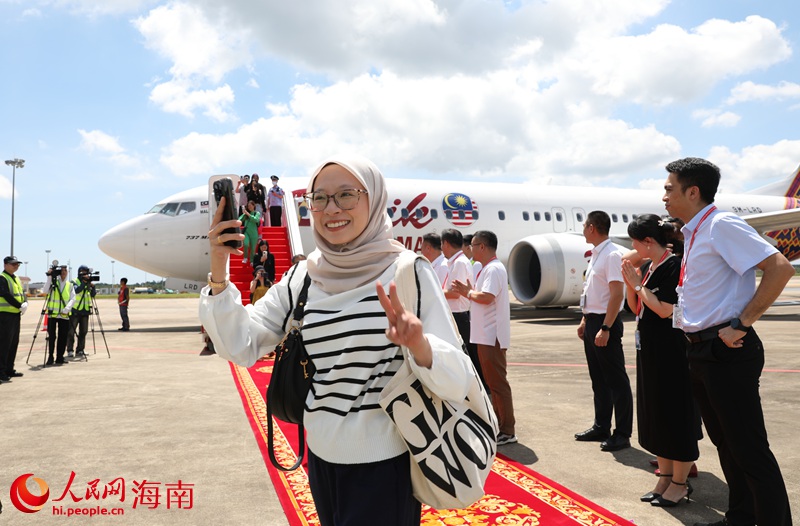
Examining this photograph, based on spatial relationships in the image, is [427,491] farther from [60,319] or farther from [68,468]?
[60,319]

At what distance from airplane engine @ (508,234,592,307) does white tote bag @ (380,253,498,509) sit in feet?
39.1

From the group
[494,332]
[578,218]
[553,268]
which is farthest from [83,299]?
[578,218]

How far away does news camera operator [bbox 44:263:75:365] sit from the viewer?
8766 mm

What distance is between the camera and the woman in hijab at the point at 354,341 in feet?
5.05

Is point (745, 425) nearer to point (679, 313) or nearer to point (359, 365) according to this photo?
point (679, 313)

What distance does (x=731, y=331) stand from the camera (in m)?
2.62

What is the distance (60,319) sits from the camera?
29.2ft

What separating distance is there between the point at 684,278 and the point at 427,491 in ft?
6.50

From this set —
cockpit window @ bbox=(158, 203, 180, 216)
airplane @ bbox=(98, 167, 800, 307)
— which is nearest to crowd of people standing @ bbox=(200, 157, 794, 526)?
airplane @ bbox=(98, 167, 800, 307)

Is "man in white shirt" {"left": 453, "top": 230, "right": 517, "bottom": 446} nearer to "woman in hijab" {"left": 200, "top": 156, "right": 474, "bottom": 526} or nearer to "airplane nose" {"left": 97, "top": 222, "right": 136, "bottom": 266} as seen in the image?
"woman in hijab" {"left": 200, "top": 156, "right": 474, "bottom": 526}

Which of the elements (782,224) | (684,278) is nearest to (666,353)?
(684,278)

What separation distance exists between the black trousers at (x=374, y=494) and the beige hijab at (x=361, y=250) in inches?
19.5

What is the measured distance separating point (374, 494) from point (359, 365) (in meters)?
0.34

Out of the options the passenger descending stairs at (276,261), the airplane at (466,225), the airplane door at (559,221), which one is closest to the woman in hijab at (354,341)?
the passenger descending stairs at (276,261)
